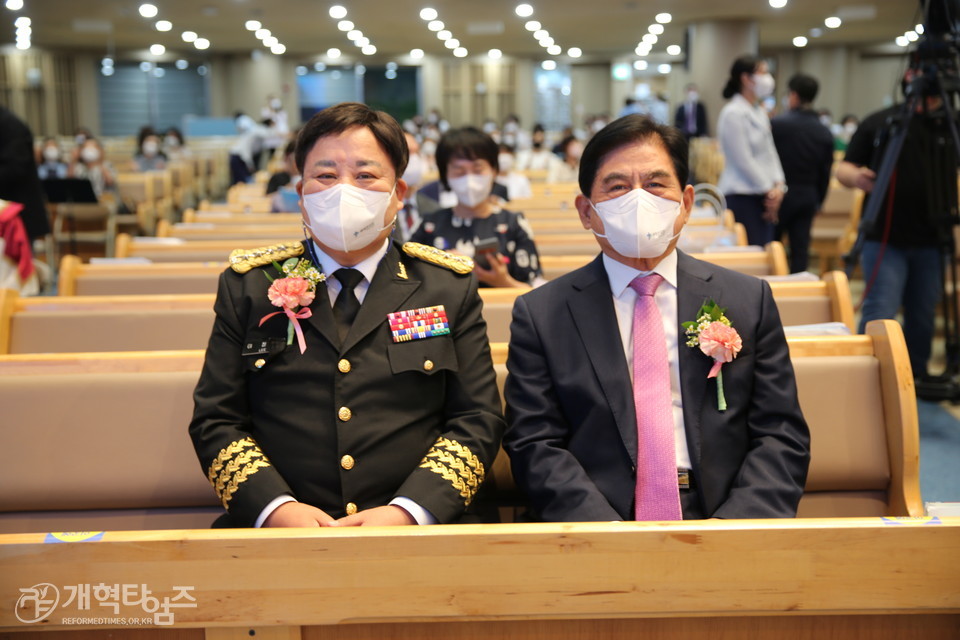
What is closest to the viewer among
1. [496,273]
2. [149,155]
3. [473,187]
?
[496,273]

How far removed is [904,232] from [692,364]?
2.86m

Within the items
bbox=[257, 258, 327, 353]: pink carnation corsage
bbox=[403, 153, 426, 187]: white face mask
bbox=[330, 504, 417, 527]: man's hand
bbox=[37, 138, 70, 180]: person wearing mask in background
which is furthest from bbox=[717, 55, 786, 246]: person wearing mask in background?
bbox=[37, 138, 70, 180]: person wearing mask in background

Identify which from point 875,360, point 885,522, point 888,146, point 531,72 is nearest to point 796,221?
point 888,146

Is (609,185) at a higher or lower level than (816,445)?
higher

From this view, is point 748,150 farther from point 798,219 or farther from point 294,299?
point 294,299

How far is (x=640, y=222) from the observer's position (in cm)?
183

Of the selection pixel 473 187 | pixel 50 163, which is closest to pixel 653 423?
pixel 473 187

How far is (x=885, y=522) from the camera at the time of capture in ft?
4.06

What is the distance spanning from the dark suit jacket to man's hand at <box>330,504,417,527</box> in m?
0.26

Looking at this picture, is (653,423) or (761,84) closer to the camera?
(653,423)

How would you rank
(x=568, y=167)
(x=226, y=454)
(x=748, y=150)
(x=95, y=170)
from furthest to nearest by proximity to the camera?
(x=568, y=167)
(x=95, y=170)
(x=748, y=150)
(x=226, y=454)

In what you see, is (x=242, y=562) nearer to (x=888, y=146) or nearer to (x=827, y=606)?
(x=827, y=606)

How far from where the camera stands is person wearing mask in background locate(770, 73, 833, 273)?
223 inches

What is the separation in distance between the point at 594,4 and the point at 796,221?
36.9ft
